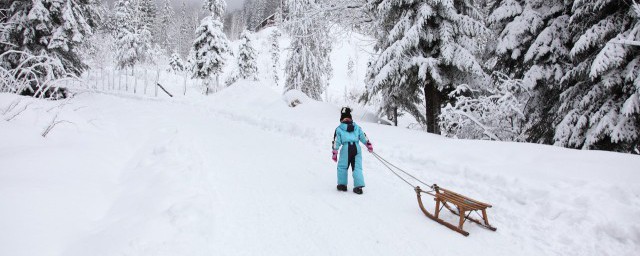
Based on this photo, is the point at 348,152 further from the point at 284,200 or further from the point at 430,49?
the point at 430,49

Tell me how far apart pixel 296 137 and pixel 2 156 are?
8190 mm

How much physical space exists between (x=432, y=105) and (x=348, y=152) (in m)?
5.94

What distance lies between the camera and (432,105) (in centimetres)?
1122

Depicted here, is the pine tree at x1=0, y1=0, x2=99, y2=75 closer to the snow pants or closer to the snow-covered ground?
the snow-covered ground

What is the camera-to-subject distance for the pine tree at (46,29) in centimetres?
1847

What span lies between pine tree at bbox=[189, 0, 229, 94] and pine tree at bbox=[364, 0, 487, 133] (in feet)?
86.0

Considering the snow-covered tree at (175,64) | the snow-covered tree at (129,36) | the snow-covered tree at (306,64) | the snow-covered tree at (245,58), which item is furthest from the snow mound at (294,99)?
the snow-covered tree at (175,64)

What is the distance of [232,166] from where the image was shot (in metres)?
7.81

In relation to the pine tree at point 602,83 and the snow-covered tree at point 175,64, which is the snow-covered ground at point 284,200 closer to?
the pine tree at point 602,83

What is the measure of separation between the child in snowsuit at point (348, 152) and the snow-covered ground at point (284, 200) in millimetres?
262

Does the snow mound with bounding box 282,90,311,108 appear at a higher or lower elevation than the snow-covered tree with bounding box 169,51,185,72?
lower

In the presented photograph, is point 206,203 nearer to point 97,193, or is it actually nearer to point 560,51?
point 97,193

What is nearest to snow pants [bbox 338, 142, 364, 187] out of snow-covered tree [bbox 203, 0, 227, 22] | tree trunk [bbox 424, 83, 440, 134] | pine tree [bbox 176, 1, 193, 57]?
tree trunk [bbox 424, 83, 440, 134]

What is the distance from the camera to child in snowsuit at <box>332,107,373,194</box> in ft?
20.3
